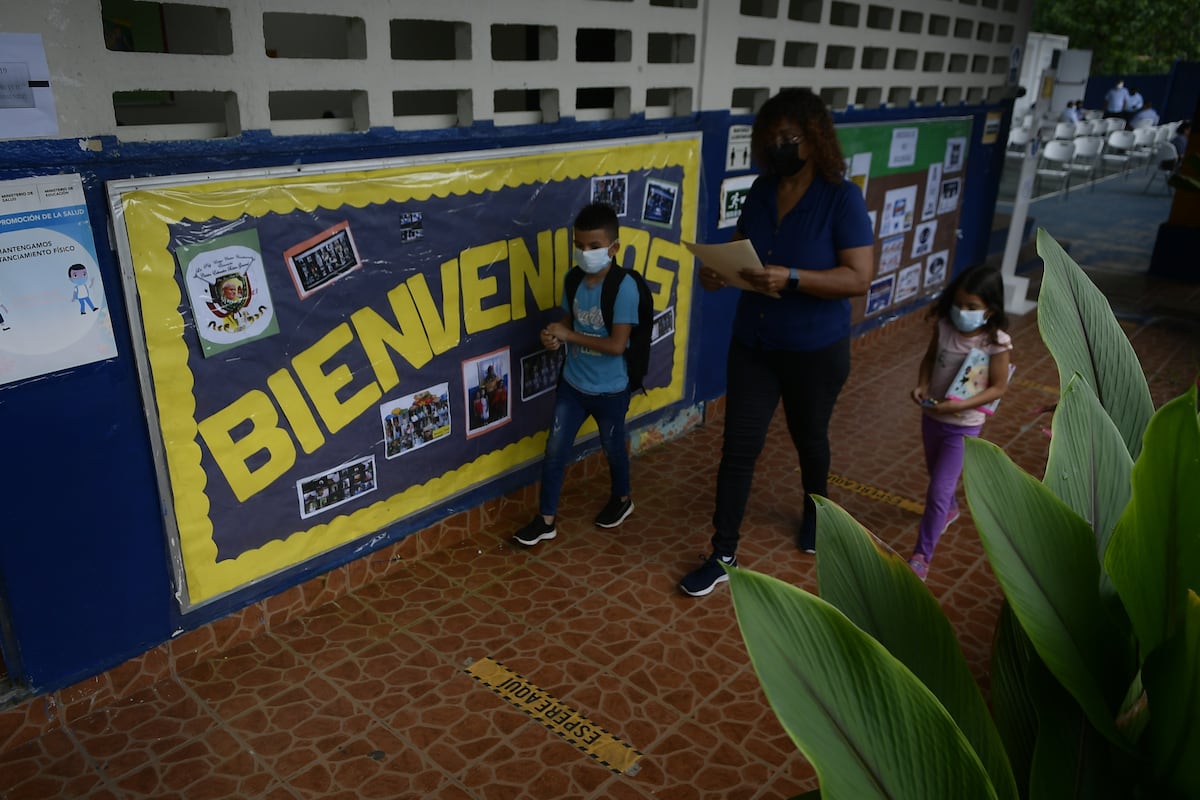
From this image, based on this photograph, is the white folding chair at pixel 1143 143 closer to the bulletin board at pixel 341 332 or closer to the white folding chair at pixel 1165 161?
the white folding chair at pixel 1165 161

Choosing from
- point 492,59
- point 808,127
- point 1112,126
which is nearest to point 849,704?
point 808,127

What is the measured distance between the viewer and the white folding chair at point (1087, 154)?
14586mm

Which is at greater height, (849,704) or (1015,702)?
(849,704)

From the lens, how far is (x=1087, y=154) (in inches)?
589

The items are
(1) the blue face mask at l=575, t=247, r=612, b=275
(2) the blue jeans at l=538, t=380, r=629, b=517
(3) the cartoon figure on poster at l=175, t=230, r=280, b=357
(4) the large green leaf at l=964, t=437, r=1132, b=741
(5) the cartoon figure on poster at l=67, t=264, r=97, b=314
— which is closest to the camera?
(4) the large green leaf at l=964, t=437, r=1132, b=741

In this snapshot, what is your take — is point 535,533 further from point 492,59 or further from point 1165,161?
point 1165,161

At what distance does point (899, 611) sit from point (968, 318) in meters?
2.55

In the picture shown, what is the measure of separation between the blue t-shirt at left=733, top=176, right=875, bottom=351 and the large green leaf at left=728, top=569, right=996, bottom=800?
240 cm

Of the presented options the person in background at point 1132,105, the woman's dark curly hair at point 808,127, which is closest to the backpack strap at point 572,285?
the woman's dark curly hair at point 808,127

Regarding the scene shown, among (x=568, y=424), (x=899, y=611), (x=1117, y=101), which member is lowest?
(x=568, y=424)

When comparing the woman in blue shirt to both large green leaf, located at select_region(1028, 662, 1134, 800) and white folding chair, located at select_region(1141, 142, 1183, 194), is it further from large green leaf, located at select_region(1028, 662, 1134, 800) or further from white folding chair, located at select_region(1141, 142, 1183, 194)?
white folding chair, located at select_region(1141, 142, 1183, 194)

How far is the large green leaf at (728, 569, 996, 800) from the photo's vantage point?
60 centimetres

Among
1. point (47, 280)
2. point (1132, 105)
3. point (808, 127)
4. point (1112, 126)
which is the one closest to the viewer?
point (47, 280)

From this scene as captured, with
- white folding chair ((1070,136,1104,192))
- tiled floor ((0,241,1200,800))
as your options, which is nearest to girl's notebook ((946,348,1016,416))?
tiled floor ((0,241,1200,800))
